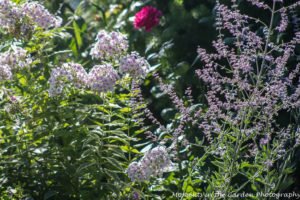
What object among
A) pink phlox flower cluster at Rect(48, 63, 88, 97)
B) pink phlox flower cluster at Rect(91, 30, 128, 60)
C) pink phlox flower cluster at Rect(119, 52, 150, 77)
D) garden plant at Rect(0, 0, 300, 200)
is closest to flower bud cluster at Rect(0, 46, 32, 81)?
garden plant at Rect(0, 0, 300, 200)

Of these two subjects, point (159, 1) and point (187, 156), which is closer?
point (187, 156)

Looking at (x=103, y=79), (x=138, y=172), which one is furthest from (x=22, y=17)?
(x=138, y=172)

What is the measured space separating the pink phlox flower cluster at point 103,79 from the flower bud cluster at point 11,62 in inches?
22.1

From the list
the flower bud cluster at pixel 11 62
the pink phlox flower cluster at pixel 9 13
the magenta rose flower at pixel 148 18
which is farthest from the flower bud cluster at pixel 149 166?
the magenta rose flower at pixel 148 18

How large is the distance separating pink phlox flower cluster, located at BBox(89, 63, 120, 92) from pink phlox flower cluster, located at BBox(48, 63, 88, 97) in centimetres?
8

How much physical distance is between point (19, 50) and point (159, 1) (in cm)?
222

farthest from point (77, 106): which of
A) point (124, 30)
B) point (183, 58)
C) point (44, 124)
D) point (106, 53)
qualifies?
point (124, 30)

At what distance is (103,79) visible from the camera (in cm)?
194

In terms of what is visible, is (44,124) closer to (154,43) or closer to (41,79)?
(41,79)

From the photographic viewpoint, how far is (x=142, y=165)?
1871 millimetres

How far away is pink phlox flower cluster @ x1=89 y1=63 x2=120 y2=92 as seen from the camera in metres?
1.94

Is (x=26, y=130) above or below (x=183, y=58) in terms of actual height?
below

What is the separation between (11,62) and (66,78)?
17.5 inches

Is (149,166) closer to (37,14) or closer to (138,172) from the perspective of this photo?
(138,172)
